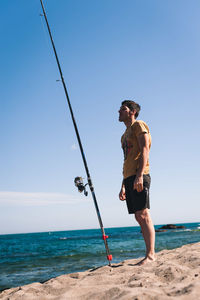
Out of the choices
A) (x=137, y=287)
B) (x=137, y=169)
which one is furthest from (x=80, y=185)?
(x=137, y=287)

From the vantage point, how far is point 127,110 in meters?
3.76

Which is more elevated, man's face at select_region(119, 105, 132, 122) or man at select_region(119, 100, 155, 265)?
man's face at select_region(119, 105, 132, 122)

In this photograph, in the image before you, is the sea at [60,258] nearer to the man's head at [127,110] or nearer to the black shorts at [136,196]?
the black shorts at [136,196]

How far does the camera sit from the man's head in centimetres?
377

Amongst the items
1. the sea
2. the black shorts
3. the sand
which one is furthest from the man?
the sea

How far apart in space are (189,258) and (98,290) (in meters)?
1.37

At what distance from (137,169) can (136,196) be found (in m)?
0.37

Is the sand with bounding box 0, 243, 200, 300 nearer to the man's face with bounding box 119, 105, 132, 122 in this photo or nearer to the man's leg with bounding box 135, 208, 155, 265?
the man's leg with bounding box 135, 208, 155, 265

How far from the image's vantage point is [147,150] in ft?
11.0

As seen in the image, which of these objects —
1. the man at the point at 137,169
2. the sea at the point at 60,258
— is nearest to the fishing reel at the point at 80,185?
the man at the point at 137,169

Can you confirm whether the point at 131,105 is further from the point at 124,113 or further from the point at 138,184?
the point at 138,184

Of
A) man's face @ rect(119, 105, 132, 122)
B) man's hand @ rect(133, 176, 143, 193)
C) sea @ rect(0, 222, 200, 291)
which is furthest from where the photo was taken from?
sea @ rect(0, 222, 200, 291)

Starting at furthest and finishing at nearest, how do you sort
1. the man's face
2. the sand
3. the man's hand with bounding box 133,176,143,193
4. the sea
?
1. the sea
2. the man's face
3. the man's hand with bounding box 133,176,143,193
4. the sand

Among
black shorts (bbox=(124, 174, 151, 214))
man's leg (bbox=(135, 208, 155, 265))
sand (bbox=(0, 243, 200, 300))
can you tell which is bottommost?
sand (bbox=(0, 243, 200, 300))
